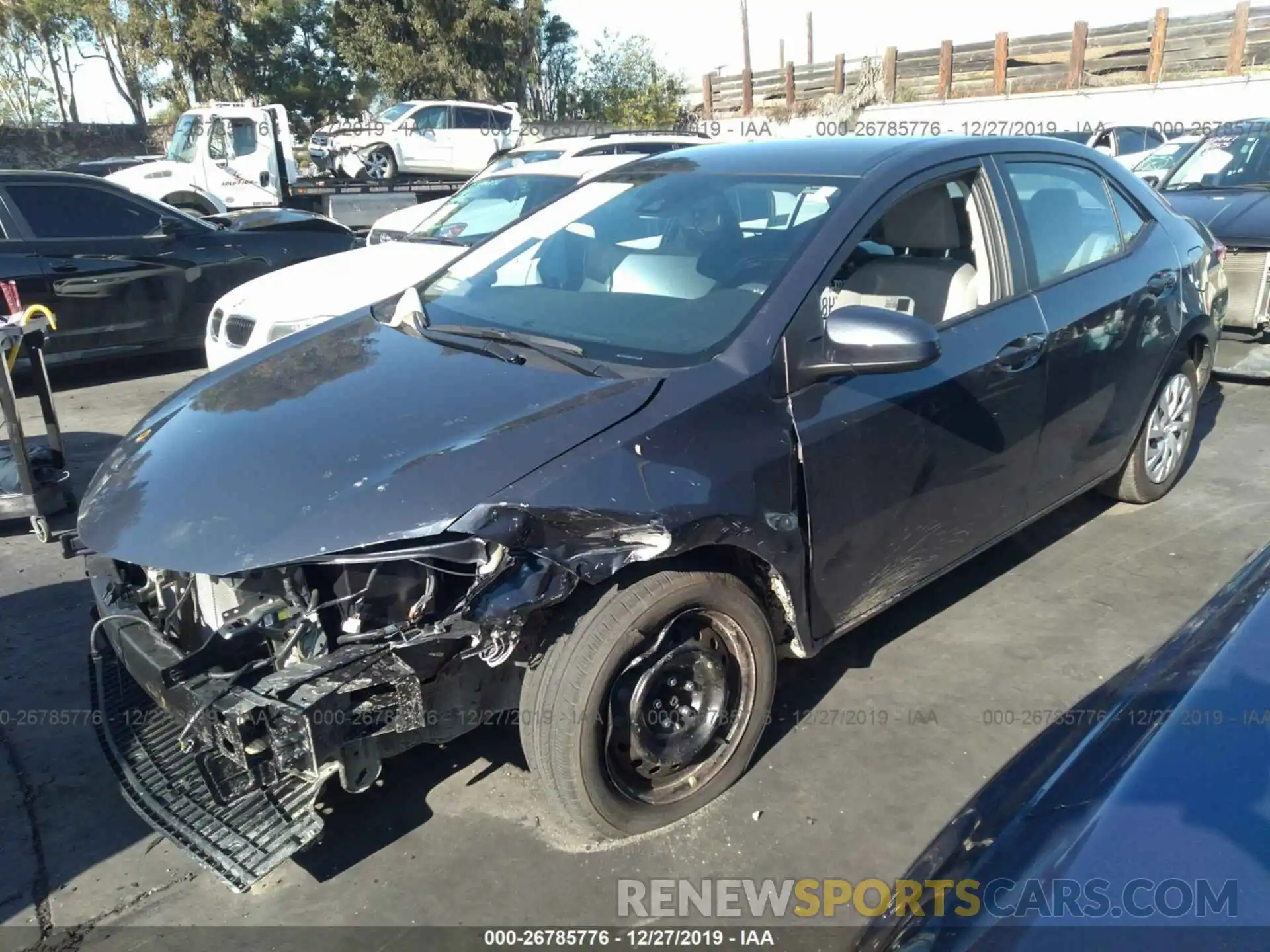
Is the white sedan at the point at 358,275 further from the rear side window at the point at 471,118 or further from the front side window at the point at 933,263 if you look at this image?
the rear side window at the point at 471,118

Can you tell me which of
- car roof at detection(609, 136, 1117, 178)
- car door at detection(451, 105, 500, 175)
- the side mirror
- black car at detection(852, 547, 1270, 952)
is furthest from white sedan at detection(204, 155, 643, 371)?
car door at detection(451, 105, 500, 175)

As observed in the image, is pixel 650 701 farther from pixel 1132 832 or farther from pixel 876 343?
pixel 1132 832

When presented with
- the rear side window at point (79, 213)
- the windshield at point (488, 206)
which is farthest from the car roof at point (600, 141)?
the rear side window at point (79, 213)

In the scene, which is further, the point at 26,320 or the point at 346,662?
the point at 26,320

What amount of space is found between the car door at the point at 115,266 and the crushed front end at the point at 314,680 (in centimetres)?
609

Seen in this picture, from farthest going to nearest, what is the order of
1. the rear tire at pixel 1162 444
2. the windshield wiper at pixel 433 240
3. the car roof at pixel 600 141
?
the car roof at pixel 600 141 → the windshield wiper at pixel 433 240 → the rear tire at pixel 1162 444

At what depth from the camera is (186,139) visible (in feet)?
55.2

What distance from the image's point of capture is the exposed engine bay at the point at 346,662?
2.23m

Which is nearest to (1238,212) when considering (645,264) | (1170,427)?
(1170,427)

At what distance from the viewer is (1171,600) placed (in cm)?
402

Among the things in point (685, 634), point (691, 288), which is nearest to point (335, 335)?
point (691, 288)

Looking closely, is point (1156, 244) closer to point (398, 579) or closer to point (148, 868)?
point (398, 579)

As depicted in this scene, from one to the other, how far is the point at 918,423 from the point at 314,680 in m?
1.92

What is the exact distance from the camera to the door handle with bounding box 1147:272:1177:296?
4.21 meters
